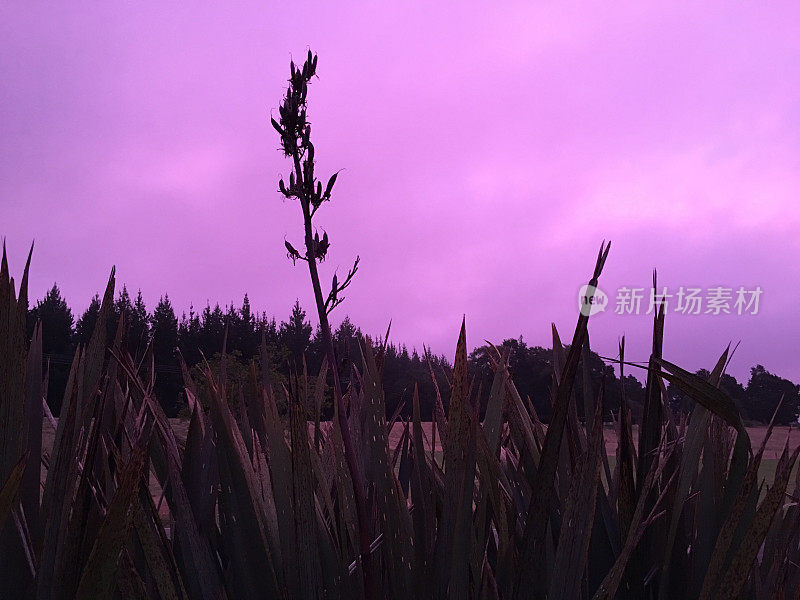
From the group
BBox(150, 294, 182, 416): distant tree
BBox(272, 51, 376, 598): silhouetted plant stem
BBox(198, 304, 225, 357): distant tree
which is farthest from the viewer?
BBox(198, 304, 225, 357): distant tree

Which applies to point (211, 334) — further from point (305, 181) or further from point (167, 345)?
point (305, 181)

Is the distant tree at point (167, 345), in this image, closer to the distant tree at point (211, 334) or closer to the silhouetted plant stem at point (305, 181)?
the distant tree at point (211, 334)

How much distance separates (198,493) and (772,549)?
1053 mm

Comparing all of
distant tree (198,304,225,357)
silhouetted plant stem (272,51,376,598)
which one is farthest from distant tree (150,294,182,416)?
silhouetted plant stem (272,51,376,598)

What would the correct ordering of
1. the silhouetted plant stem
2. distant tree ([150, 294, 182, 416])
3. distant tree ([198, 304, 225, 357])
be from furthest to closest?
distant tree ([198, 304, 225, 357]) → distant tree ([150, 294, 182, 416]) → the silhouetted plant stem

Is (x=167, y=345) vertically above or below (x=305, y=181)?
above

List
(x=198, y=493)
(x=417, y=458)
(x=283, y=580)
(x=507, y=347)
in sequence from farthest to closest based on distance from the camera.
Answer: (x=507, y=347), (x=417, y=458), (x=198, y=493), (x=283, y=580)

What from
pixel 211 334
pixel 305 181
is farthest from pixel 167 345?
pixel 305 181

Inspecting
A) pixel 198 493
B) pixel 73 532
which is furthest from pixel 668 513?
pixel 73 532

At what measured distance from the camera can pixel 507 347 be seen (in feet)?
4.40

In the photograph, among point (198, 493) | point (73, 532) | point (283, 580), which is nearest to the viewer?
point (73, 532)

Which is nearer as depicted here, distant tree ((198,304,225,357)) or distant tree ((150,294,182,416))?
distant tree ((150,294,182,416))

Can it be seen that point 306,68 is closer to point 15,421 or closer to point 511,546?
point 15,421

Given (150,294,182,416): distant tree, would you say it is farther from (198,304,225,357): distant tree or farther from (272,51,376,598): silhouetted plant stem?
(272,51,376,598): silhouetted plant stem
